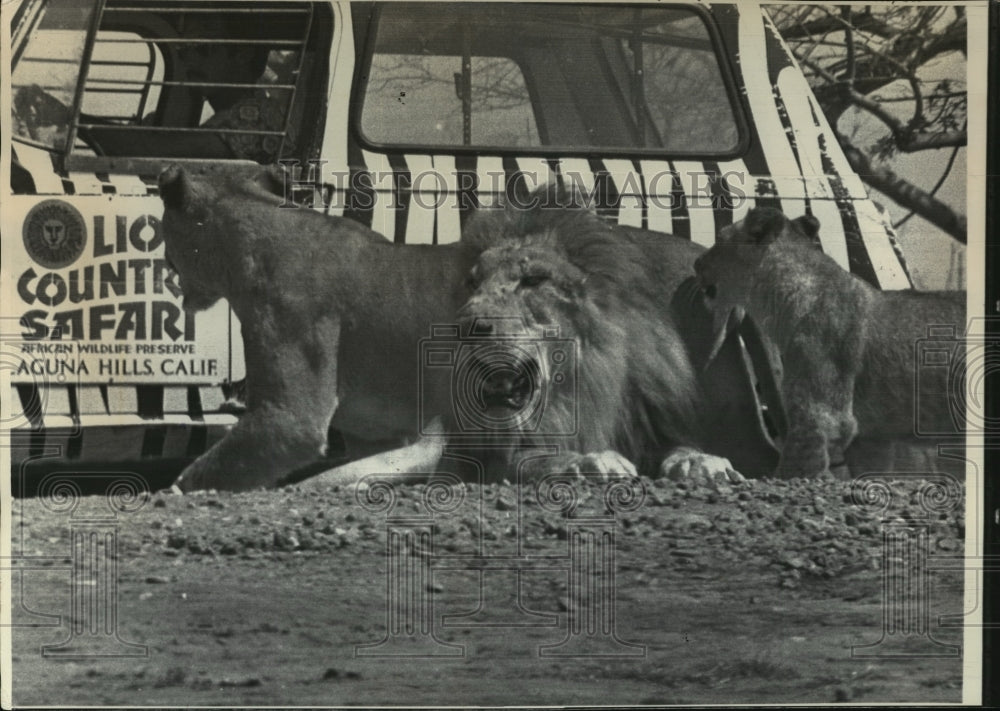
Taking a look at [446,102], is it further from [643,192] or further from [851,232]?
[851,232]

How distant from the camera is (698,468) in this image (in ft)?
13.6

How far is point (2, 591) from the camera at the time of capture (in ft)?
13.2

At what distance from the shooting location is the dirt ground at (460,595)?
158 inches

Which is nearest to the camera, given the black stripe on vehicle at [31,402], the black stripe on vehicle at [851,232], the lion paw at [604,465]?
the black stripe on vehicle at [31,402]

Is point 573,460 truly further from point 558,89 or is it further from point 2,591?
point 2,591

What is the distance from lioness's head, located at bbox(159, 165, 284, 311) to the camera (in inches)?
160

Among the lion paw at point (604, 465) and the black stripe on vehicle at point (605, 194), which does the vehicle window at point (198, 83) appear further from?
the lion paw at point (604, 465)

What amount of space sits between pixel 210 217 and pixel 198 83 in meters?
0.42

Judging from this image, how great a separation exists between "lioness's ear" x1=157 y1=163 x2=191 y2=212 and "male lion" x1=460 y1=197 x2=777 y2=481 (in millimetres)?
896

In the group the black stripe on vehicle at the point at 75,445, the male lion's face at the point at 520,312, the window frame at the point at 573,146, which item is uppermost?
the window frame at the point at 573,146

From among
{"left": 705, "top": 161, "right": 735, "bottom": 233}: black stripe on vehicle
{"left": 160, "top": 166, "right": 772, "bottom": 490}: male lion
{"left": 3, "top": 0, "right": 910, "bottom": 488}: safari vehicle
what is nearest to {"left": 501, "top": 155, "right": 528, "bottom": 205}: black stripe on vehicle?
{"left": 3, "top": 0, "right": 910, "bottom": 488}: safari vehicle

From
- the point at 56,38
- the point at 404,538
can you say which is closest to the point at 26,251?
the point at 56,38

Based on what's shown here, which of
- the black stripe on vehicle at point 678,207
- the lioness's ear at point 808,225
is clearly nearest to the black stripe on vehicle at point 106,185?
the black stripe on vehicle at point 678,207

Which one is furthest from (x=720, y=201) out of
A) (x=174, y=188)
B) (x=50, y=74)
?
(x=50, y=74)
